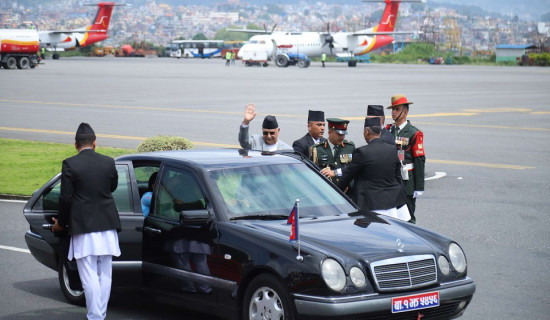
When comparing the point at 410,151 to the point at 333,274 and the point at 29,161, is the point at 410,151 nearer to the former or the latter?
the point at 333,274

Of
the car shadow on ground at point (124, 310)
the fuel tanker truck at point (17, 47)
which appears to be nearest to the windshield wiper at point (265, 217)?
the car shadow on ground at point (124, 310)

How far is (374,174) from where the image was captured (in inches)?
370

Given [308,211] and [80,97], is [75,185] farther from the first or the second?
[80,97]

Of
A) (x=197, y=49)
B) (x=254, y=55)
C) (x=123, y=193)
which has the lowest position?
(x=197, y=49)

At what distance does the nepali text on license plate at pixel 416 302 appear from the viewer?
276 inches

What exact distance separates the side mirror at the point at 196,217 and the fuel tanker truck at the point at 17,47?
7098 centimetres

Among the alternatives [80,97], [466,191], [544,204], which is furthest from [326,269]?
[80,97]

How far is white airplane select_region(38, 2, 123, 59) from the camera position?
119500 mm

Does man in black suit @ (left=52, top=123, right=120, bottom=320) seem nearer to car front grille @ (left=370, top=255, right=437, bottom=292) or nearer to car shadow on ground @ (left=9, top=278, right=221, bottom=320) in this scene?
car shadow on ground @ (left=9, top=278, right=221, bottom=320)

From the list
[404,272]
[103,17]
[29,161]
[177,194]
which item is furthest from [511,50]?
[404,272]

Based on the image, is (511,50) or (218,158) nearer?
(218,158)

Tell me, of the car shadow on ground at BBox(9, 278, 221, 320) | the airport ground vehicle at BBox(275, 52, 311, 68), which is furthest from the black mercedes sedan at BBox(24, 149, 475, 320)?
the airport ground vehicle at BBox(275, 52, 311, 68)

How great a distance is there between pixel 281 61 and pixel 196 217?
304 ft

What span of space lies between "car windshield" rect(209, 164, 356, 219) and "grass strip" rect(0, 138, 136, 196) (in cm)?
819
